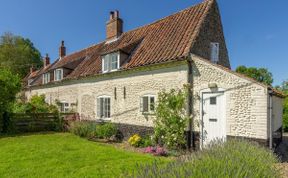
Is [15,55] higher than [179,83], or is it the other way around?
[15,55]

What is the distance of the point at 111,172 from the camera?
23.5 ft

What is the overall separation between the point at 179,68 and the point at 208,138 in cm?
360

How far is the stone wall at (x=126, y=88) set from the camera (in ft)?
40.1

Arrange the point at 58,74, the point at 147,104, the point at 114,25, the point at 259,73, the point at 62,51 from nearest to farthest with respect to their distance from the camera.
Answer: the point at 147,104
the point at 114,25
the point at 58,74
the point at 62,51
the point at 259,73

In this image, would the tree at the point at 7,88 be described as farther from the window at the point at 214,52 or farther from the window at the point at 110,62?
the window at the point at 214,52

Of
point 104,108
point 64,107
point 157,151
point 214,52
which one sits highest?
point 214,52

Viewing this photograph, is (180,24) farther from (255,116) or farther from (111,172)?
(111,172)

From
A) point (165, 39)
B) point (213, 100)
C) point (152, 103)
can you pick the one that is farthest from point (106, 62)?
point (213, 100)

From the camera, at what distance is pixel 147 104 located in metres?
13.6

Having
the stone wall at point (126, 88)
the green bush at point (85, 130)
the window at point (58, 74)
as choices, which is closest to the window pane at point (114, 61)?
the stone wall at point (126, 88)

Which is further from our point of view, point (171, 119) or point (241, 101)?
point (171, 119)

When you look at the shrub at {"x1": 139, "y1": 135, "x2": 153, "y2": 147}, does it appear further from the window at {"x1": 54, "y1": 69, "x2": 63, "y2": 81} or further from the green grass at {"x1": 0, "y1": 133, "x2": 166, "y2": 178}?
the window at {"x1": 54, "y1": 69, "x2": 63, "y2": 81}

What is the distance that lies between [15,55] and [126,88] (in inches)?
1591

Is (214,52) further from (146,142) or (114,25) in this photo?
(114,25)
